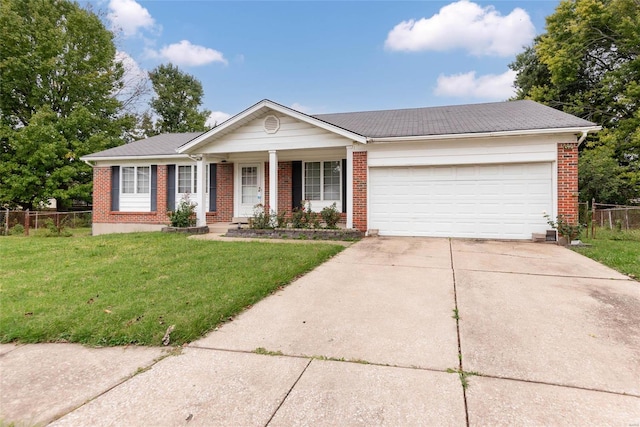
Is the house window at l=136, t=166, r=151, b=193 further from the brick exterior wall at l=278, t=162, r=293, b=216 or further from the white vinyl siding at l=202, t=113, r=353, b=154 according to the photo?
the brick exterior wall at l=278, t=162, r=293, b=216

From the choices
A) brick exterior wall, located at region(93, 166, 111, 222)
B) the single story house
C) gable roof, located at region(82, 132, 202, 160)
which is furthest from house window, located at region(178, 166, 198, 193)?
brick exterior wall, located at region(93, 166, 111, 222)

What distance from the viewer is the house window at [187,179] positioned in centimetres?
1320

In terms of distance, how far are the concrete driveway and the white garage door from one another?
4984 millimetres

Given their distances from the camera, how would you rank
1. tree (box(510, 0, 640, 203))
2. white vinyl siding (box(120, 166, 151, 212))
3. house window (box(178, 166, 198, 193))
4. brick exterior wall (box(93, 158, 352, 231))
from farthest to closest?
tree (box(510, 0, 640, 203)) → white vinyl siding (box(120, 166, 151, 212)) → house window (box(178, 166, 198, 193)) → brick exterior wall (box(93, 158, 352, 231))

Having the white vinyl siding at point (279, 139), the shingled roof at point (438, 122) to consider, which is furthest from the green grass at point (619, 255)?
the white vinyl siding at point (279, 139)

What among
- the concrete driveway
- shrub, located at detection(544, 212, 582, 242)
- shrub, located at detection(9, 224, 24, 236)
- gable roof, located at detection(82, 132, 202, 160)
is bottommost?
the concrete driveway

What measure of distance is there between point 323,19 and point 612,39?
16.3 metres

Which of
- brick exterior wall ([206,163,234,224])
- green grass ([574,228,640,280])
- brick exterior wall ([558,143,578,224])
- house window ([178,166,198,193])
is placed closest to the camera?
green grass ([574,228,640,280])

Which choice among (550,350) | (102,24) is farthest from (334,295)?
(102,24)

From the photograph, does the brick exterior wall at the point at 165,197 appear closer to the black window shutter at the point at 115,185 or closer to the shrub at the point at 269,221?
the black window shutter at the point at 115,185

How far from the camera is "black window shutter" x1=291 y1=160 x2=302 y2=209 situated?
12.2 meters

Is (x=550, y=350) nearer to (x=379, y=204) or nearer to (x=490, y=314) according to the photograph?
(x=490, y=314)

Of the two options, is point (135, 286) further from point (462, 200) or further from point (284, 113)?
point (462, 200)

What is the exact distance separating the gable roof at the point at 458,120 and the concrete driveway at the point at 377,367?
19.7 ft
